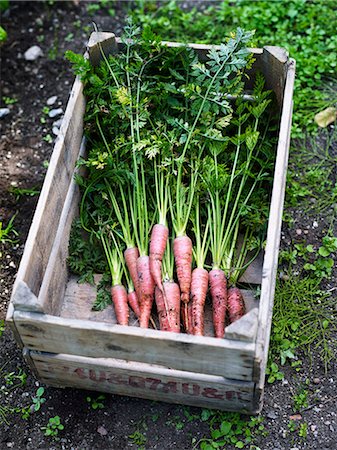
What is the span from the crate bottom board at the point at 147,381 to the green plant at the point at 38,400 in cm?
20

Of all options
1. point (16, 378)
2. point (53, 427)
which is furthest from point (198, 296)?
point (16, 378)

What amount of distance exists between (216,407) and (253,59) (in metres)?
1.68

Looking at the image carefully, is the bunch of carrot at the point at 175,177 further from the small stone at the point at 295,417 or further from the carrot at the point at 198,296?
the small stone at the point at 295,417

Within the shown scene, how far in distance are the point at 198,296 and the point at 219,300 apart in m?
0.10

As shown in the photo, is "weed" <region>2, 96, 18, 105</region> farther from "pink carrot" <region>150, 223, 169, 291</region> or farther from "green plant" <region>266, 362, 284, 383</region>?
"green plant" <region>266, 362, 284, 383</region>

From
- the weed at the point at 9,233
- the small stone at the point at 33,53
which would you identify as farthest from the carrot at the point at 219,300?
the small stone at the point at 33,53

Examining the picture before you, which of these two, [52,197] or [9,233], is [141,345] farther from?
[9,233]

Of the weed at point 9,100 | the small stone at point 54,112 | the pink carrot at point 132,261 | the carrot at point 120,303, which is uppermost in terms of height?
the pink carrot at point 132,261

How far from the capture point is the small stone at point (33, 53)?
5.00 m

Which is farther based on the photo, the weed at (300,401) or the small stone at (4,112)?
the small stone at (4,112)

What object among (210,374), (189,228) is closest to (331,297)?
(189,228)

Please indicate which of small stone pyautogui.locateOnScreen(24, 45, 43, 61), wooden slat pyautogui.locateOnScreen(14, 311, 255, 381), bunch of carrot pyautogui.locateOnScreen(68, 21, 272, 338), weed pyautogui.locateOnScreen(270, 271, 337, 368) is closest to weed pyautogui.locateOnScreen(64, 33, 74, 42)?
small stone pyautogui.locateOnScreen(24, 45, 43, 61)

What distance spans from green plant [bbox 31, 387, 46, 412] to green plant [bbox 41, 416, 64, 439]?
0.33 feet

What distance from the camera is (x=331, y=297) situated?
384 cm
